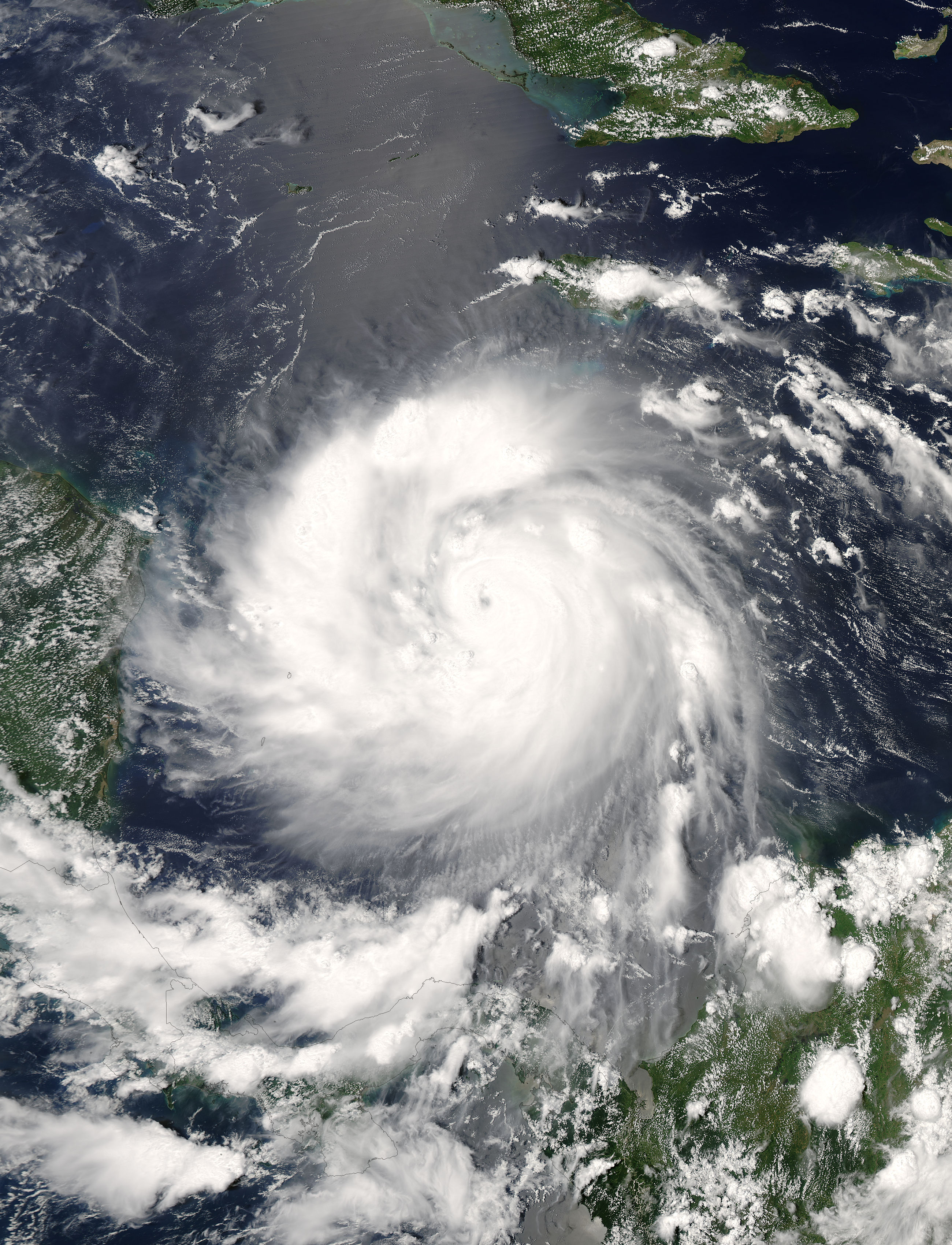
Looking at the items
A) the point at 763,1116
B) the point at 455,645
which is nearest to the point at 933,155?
the point at 455,645

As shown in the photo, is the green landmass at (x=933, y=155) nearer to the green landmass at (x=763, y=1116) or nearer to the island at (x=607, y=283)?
the island at (x=607, y=283)

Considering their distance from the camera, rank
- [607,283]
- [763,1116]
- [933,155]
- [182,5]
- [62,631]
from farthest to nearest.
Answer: [182,5]
[933,155]
[607,283]
[62,631]
[763,1116]

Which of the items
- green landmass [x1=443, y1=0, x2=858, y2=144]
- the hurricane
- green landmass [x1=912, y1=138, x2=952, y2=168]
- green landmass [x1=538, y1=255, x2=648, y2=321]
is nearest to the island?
green landmass [x1=538, y1=255, x2=648, y2=321]

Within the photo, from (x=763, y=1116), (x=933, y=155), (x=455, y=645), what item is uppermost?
→ (x=933, y=155)

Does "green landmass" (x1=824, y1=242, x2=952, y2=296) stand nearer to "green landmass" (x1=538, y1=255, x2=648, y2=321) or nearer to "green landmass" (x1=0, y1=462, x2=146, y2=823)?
"green landmass" (x1=538, y1=255, x2=648, y2=321)

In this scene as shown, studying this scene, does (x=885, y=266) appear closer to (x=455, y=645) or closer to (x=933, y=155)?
(x=933, y=155)

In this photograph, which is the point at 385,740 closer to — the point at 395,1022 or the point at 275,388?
the point at 395,1022

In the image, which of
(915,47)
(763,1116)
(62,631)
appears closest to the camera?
(763,1116)
